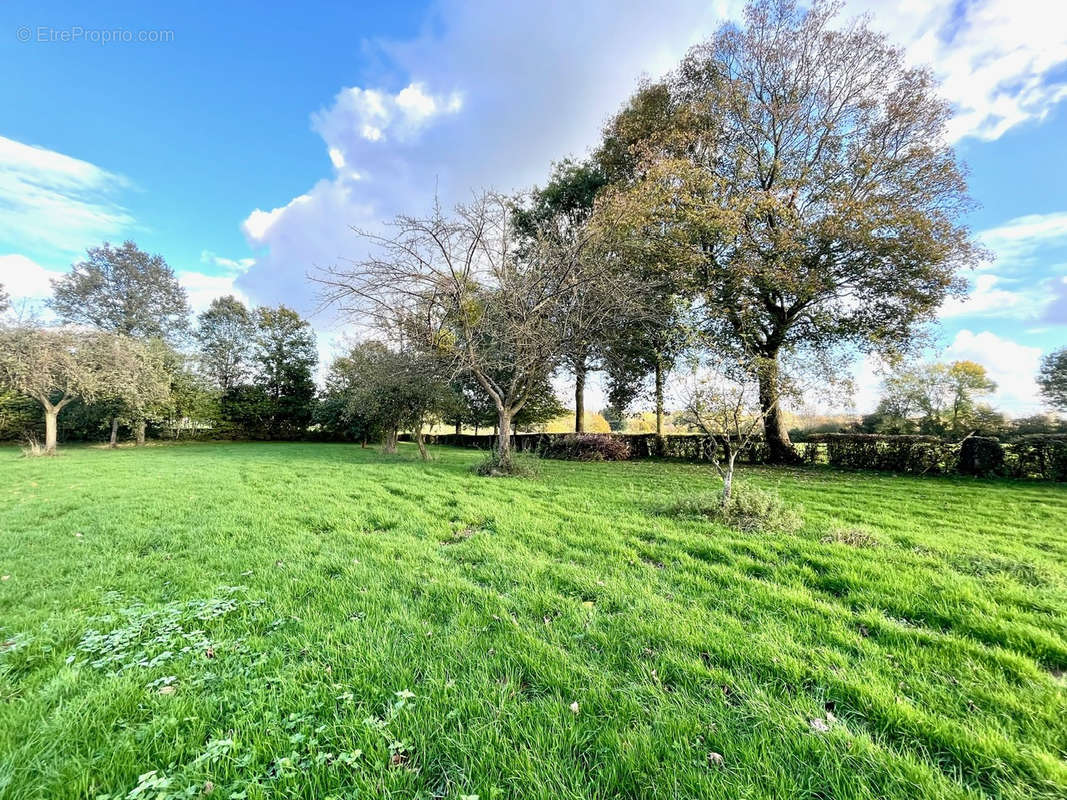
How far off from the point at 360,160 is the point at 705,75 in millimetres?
12100

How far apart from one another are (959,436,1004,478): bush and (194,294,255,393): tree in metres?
36.3

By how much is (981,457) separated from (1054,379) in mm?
16268

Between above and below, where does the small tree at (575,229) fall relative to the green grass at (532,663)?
above

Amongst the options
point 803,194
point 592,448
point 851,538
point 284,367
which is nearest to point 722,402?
point 851,538

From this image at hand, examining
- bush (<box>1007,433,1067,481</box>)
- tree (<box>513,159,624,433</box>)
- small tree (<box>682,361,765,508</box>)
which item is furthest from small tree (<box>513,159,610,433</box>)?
bush (<box>1007,433,1067,481</box>)

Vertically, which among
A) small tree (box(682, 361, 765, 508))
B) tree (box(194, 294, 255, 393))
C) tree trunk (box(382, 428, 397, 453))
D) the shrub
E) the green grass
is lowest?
the green grass

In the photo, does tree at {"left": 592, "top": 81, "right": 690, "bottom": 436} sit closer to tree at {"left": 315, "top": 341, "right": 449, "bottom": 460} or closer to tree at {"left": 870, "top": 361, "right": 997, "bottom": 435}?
tree at {"left": 315, "top": 341, "right": 449, "bottom": 460}

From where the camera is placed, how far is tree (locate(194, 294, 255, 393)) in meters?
27.2

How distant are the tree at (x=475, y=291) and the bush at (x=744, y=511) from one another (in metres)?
5.15

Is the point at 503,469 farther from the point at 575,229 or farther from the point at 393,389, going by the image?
the point at 575,229

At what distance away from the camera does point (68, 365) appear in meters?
14.3

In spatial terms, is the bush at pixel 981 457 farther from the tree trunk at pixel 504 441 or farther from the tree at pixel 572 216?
the tree trunk at pixel 504 441

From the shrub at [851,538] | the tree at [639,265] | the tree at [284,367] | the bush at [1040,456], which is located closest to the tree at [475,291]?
the tree at [639,265]

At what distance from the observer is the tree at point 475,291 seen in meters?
8.88
